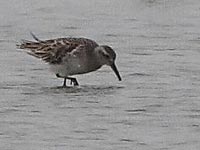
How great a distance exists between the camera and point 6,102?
41.6 feet

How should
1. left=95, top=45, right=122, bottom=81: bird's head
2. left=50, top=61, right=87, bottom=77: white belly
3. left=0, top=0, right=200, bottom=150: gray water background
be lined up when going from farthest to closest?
left=95, top=45, right=122, bottom=81: bird's head < left=50, top=61, right=87, bottom=77: white belly < left=0, top=0, right=200, bottom=150: gray water background

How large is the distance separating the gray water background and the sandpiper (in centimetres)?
20

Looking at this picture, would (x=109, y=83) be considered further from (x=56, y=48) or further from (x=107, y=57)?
(x=56, y=48)

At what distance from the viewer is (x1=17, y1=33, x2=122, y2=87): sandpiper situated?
13.7m

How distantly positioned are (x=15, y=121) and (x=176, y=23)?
6.40 m

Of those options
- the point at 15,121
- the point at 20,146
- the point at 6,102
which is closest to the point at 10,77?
the point at 6,102

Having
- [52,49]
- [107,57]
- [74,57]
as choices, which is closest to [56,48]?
[52,49]

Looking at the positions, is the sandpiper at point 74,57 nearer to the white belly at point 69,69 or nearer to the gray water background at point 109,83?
the white belly at point 69,69

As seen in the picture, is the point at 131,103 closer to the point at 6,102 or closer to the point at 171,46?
the point at 6,102

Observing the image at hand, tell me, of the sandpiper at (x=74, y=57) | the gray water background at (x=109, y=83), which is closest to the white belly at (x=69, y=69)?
the sandpiper at (x=74, y=57)

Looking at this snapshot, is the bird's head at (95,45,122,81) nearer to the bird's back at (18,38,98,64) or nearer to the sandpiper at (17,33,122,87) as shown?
the sandpiper at (17,33,122,87)

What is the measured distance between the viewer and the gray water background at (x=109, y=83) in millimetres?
11242

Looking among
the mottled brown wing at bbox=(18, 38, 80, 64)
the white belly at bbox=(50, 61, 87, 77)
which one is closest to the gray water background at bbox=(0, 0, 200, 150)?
the white belly at bbox=(50, 61, 87, 77)

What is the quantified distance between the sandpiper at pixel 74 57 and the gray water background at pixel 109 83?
197 mm
